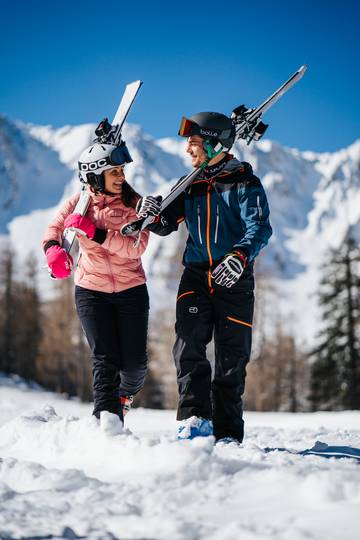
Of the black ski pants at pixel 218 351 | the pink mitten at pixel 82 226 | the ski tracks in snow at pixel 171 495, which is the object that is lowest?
the ski tracks in snow at pixel 171 495

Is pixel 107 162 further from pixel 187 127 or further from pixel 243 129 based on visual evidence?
pixel 243 129

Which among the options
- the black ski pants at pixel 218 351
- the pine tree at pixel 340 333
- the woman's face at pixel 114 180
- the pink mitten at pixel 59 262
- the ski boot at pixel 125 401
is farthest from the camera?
the pine tree at pixel 340 333

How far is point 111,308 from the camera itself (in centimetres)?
470

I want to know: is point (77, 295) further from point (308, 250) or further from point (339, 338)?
point (308, 250)

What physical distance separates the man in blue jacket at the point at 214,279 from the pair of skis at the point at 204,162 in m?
0.09

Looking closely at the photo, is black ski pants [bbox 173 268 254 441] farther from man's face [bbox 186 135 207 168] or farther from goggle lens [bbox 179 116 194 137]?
goggle lens [bbox 179 116 194 137]

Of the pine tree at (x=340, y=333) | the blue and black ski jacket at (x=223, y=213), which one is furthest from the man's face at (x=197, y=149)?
the pine tree at (x=340, y=333)

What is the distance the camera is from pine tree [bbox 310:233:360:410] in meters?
23.0

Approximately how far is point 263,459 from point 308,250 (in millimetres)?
201211

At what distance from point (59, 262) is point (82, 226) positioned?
0.37 metres

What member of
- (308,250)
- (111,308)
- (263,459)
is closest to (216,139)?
(111,308)

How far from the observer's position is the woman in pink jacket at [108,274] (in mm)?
4508

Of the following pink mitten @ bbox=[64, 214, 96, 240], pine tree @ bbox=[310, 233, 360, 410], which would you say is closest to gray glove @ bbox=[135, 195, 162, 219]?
pink mitten @ bbox=[64, 214, 96, 240]

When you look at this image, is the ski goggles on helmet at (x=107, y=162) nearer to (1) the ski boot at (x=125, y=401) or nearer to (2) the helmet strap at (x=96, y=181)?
(2) the helmet strap at (x=96, y=181)
